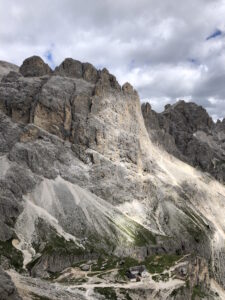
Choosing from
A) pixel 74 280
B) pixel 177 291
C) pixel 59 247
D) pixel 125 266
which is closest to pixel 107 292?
pixel 74 280

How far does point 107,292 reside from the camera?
94.9 m

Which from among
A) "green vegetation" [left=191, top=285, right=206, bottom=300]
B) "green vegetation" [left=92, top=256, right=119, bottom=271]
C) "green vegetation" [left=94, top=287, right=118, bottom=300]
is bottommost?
"green vegetation" [left=191, top=285, right=206, bottom=300]

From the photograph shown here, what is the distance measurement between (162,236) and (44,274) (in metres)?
70.3

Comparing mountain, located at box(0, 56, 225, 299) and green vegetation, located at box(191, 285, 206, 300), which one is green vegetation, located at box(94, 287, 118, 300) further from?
green vegetation, located at box(191, 285, 206, 300)

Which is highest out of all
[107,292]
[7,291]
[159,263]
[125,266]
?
[7,291]

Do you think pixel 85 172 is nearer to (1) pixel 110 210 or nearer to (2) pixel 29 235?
(1) pixel 110 210

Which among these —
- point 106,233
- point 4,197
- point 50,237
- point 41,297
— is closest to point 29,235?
point 50,237

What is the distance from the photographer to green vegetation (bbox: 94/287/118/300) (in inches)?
3644

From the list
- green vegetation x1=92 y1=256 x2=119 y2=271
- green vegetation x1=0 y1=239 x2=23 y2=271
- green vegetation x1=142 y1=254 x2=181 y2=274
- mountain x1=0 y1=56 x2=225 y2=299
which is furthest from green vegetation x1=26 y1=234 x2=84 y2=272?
green vegetation x1=142 y1=254 x2=181 y2=274

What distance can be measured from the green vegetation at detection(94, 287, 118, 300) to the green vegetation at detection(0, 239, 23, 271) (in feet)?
138

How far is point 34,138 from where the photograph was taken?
7613 inches

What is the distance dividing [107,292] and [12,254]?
5197 cm

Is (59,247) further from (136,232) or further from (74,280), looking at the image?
(74,280)

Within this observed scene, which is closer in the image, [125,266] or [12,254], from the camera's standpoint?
[125,266]
